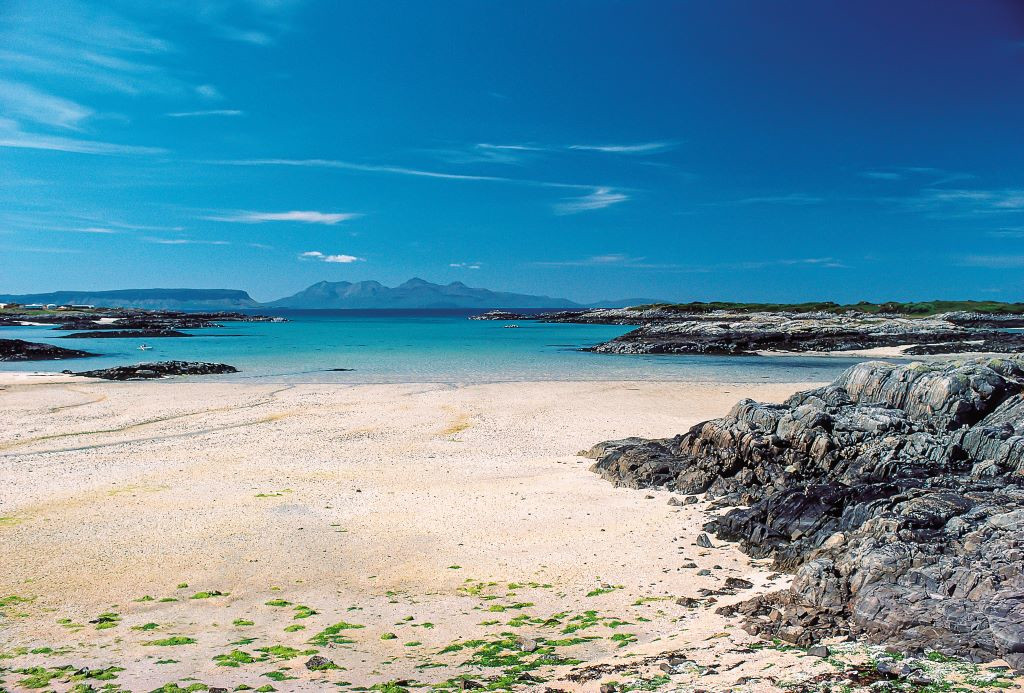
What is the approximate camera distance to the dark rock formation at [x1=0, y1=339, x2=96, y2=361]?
50.5 metres

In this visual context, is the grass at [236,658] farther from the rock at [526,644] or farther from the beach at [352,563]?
the rock at [526,644]

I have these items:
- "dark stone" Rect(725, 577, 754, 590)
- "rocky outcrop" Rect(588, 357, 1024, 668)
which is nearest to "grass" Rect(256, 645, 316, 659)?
"rocky outcrop" Rect(588, 357, 1024, 668)

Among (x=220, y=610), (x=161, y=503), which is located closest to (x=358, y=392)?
(x=161, y=503)

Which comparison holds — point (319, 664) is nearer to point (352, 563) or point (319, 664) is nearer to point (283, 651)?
point (283, 651)

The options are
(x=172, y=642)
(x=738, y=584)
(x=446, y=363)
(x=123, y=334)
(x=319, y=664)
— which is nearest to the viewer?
(x=319, y=664)

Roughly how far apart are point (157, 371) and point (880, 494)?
40.1 metres

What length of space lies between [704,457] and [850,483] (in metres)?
3.28

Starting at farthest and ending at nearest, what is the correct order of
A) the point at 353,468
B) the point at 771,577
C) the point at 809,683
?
1. the point at 353,468
2. the point at 771,577
3. the point at 809,683

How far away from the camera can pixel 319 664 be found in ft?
24.9

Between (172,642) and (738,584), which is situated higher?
Answer: (738,584)

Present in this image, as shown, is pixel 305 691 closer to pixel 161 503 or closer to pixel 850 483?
pixel 161 503

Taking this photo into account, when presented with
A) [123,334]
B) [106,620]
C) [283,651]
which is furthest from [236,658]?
[123,334]

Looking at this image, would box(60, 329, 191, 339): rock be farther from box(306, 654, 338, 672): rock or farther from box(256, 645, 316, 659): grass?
box(306, 654, 338, 672): rock

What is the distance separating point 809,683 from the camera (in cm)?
661
